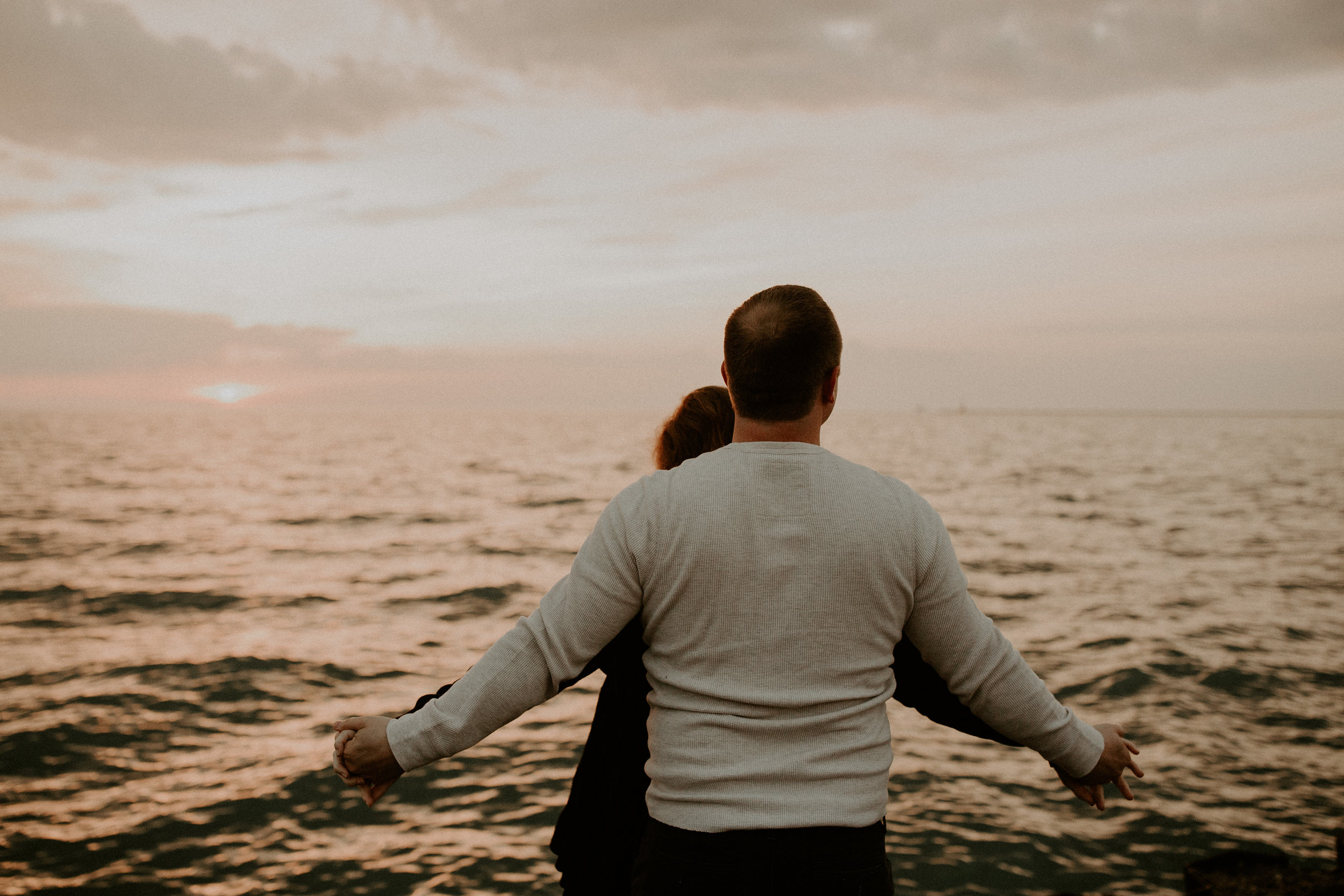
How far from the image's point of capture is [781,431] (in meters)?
2.01

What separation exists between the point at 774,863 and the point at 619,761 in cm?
58

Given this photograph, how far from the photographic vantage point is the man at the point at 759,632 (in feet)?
6.22

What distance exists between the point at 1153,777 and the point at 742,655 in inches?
339

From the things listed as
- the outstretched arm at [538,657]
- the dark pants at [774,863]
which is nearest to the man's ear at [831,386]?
the outstretched arm at [538,657]

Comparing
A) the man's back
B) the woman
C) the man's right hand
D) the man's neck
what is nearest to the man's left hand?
the woman

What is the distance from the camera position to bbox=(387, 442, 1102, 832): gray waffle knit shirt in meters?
1.89

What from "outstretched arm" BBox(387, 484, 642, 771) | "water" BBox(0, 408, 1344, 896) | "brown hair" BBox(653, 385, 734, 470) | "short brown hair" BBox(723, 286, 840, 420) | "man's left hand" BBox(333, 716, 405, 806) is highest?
"short brown hair" BBox(723, 286, 840, 420)

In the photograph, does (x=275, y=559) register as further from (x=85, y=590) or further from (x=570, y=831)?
(x=570, y=831)

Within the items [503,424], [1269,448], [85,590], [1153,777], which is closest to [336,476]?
[85,590]

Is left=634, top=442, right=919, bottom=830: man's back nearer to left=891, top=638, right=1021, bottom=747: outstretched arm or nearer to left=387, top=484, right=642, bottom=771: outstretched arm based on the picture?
left=387, top=484, right=642, bottom=771: outstretched arm

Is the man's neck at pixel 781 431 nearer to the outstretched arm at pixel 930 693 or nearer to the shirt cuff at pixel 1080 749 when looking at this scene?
the outstretched arm at pixel 930 693

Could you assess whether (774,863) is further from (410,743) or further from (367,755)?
(367,755)

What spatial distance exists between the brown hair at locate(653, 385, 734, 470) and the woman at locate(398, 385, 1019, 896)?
2.49ft

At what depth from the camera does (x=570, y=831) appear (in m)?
2.42
